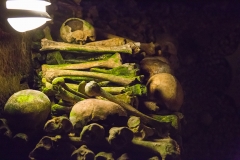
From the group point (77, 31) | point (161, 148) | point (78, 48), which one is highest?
point (77, 31)

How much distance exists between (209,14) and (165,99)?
0.97m

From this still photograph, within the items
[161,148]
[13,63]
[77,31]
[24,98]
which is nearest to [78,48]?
[77,31]

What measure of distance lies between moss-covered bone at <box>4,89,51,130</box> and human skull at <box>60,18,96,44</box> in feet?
1.95

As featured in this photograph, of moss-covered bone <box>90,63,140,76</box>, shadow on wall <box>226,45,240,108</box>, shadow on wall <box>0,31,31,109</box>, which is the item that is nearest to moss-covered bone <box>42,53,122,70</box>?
moss-covered bone <box>90,63,140,76</box>

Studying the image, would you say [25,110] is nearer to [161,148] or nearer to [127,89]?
[127,89]

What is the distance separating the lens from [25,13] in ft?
6.98

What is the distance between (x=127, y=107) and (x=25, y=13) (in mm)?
816

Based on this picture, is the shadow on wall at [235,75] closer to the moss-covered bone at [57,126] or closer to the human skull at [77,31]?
the human skull at [77,31]

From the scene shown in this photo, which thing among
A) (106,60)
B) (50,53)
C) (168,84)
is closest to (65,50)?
(50,53)

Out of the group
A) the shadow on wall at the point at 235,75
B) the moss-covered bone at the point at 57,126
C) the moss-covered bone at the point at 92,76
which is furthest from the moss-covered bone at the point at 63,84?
the shadow on wall at the point at 235,75

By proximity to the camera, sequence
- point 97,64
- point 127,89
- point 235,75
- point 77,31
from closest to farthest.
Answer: point 127,89, point 97,64, point 77,31, point 235,75

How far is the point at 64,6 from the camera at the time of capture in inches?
116

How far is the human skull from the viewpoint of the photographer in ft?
9.35

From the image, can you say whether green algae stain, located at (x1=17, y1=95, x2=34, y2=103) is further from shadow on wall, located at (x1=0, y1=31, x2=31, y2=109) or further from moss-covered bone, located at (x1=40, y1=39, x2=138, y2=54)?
moss-covered bone, located at (x1=40, y1=39, x2=138, y2=54)
